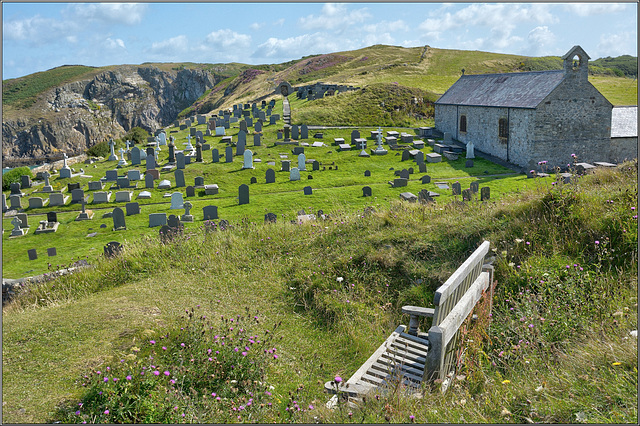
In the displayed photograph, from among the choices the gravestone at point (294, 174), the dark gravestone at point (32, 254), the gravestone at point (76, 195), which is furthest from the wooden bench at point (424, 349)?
the gravestone at point (76, 195)

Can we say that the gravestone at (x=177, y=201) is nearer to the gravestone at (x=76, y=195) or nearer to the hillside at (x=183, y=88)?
the gravestone at (x=76, y=195)

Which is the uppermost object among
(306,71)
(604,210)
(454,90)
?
(306,71)

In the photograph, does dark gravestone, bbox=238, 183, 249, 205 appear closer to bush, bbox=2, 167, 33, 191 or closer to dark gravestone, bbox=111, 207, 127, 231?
dark gravestone, bbox=111, 207, 127, 231

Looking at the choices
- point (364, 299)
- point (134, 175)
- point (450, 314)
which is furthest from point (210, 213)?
point (450, 314)

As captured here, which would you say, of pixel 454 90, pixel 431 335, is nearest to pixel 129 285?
pixel 431 335

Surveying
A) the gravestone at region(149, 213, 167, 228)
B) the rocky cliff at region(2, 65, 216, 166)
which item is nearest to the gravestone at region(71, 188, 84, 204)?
the gravestone at region(149, 213, 167, 228)

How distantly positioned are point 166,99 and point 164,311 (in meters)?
134

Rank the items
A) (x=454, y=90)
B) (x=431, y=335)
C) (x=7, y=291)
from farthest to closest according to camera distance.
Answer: (x=454, y=90), (x=7, y=291), (x=431, y=335)

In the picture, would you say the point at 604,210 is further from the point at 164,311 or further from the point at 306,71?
the point at 306,71

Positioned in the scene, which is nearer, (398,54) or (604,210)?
(604,210)

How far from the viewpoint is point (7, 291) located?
10312mm

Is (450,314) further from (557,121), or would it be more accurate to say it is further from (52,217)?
(557,121)

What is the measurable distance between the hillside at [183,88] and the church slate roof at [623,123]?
1700 centimetres

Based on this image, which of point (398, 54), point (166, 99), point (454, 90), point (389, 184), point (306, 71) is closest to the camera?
point (389, 184)
